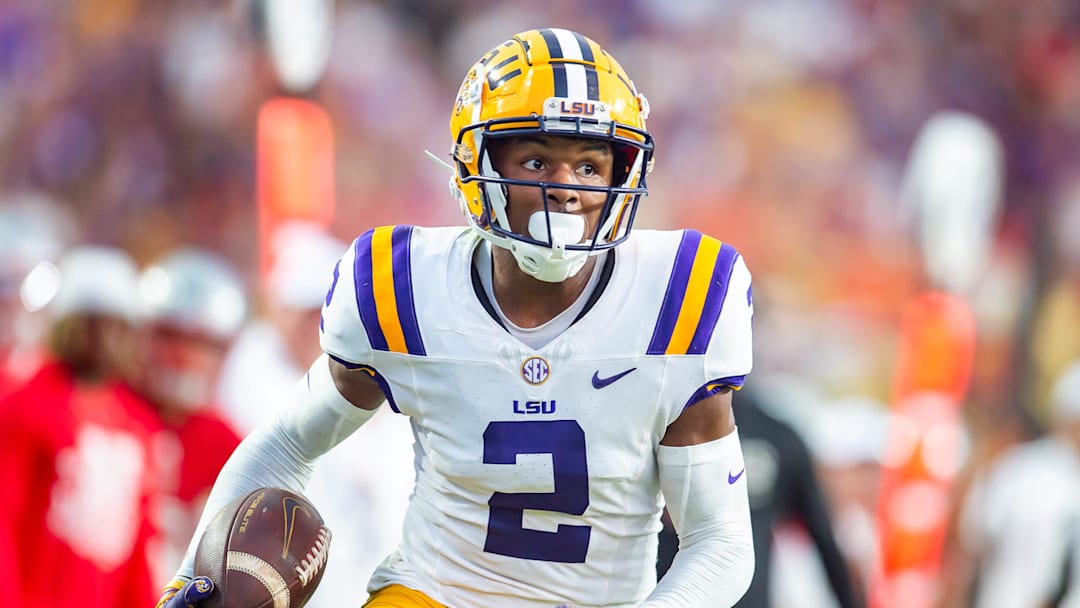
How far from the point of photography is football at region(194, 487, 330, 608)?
2.14 m

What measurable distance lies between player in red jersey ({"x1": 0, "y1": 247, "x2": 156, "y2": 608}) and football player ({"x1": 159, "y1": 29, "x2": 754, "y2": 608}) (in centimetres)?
186

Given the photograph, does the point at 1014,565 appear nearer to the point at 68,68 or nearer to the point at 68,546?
the point at 68,546

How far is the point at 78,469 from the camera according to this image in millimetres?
4070

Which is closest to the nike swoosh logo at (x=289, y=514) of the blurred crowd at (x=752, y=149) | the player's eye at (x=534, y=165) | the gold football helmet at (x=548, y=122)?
the gold football helmet at (x=548, y=122)

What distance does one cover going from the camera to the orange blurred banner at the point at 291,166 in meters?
6.65

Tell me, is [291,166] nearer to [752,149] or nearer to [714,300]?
[752,149]

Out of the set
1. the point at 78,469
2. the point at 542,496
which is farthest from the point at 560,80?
the point at 78,469

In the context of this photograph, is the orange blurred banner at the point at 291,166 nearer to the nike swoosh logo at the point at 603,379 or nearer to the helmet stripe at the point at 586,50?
the helmet stripe at the point at 586,50

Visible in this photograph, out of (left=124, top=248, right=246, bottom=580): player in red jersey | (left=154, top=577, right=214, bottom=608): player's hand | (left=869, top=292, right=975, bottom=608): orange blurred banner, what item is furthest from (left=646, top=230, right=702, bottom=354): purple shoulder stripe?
(left=869, top=292, right=975, bottom=608): orange blurred banner

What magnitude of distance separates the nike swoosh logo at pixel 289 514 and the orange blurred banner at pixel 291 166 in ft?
14.5

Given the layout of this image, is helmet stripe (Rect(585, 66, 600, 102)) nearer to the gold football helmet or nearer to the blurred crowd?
the gold football helmet

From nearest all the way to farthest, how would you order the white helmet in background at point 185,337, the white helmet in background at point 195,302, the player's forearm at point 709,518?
the player's forearm at point 709,518 → the white helmet in background at point 185,337 → the white helmet in background at point 195,302

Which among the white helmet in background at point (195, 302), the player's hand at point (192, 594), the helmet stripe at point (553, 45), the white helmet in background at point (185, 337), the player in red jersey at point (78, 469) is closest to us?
the player's hand at point (192, 594)

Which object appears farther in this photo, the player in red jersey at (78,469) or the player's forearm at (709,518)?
the player in red jersey at (78,469)
